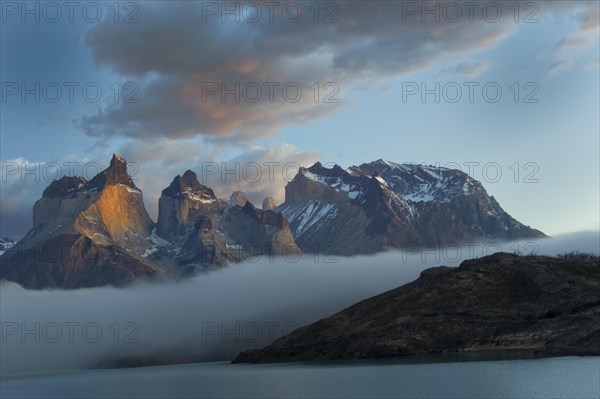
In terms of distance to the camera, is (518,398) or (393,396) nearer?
(518,398)

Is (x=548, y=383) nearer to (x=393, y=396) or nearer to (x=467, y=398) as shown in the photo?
(x=467, y=398)

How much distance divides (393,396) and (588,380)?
53.9 m

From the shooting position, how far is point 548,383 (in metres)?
198

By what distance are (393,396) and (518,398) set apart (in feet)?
115

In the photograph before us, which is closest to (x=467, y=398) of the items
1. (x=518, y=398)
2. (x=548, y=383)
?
(x=518, y=398)

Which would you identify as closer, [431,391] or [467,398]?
[467,398]

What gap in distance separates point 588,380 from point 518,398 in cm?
3347

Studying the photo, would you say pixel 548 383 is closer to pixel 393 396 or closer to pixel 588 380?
pixel 588 380

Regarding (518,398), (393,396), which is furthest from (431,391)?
(518,398)

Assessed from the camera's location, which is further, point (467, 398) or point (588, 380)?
point (588, 380)

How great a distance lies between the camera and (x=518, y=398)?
176250mm

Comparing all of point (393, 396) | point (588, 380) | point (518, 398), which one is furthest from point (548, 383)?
point (393, 396)

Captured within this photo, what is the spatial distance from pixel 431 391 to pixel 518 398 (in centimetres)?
2892

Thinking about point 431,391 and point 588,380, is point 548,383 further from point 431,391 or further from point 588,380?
point 431,391
